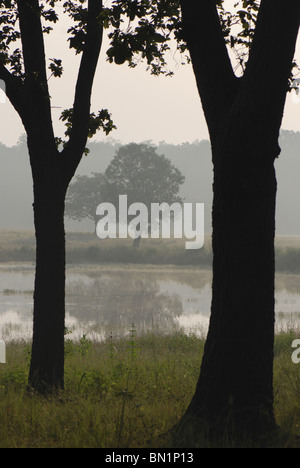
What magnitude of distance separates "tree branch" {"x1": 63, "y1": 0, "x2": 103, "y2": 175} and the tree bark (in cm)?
331

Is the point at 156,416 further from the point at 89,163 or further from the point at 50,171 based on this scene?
the point at 89,163

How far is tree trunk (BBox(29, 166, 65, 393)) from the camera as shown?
27.4 feet

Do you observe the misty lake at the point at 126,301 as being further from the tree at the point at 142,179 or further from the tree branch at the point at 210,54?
the tree at the point at 142,179

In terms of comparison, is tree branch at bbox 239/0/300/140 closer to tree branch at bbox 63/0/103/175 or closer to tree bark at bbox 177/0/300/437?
tree bark at bbox 177/0/300/437

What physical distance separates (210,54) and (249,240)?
2.10m

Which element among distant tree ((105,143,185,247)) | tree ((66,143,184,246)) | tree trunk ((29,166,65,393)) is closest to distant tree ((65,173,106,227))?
tree ((66,143,184,246))

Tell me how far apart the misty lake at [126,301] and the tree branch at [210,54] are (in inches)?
396

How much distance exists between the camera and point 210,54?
6164 millimetres

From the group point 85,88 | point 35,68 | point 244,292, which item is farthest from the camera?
point 85,88

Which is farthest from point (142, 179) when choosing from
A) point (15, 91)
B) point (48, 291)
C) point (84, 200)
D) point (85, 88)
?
point (48, 291)

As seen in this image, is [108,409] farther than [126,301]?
No

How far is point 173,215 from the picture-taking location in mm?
59781

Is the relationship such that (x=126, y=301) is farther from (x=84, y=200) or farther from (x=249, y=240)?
(x=84, y=200)
